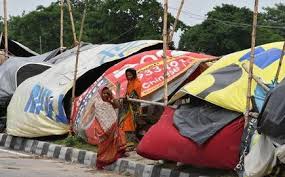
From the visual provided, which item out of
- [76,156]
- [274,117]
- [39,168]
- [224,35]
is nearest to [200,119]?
[274,117]

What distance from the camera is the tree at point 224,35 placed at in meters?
50.4

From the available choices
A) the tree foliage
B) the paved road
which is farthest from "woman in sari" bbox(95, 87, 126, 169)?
the tree foliage

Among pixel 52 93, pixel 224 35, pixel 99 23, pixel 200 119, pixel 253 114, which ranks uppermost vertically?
pixel 99 23

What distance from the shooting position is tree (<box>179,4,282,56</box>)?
50375 mm

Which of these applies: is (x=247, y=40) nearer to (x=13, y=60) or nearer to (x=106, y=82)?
(x=13, y=60)

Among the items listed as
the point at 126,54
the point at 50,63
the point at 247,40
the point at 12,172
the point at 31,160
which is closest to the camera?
the point at 12,172

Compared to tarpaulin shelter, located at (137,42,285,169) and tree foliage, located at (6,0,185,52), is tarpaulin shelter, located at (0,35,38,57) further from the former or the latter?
tree foliage, located at (6,0,185,52)

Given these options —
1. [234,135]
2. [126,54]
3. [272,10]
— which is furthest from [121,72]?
[272,10]

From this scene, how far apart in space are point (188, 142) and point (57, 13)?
153 feet

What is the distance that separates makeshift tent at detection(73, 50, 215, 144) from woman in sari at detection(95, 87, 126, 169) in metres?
0.80

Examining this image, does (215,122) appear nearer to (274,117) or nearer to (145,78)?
(274,117)

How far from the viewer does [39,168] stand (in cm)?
922

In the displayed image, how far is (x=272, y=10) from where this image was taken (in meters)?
60.0

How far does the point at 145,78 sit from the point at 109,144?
2279 mm
